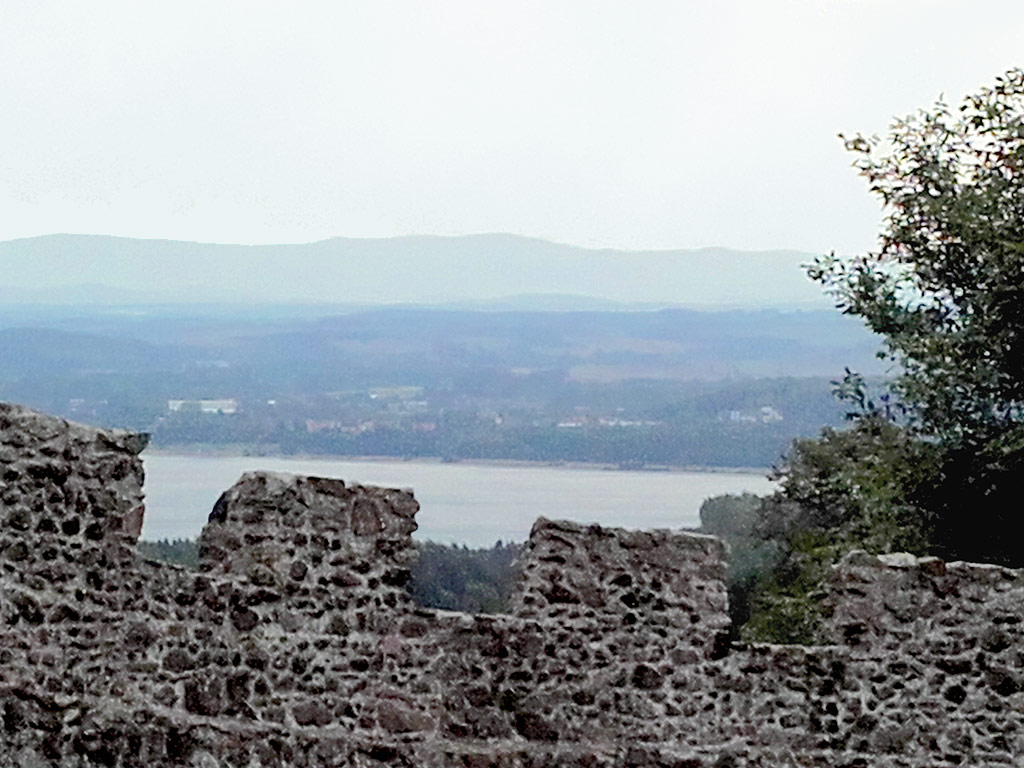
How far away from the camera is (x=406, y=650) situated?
32.0ft

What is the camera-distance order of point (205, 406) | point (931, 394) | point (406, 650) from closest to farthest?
point (406, 650) → point (931, 394) → point (205, 406)

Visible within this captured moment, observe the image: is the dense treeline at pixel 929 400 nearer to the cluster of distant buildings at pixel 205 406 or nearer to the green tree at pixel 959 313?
the green tree at pixel 959 313

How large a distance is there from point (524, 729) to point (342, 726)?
0.96 meters

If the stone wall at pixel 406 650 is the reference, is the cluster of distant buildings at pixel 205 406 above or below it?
above

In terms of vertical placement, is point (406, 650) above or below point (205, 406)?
below

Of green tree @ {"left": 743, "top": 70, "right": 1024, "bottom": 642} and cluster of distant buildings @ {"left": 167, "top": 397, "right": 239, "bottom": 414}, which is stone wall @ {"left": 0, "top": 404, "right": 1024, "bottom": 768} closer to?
green tree @ {"left": 743, "top": 70, "right": 1024, "bottom": 642}

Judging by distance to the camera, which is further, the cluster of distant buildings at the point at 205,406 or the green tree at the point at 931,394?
the cluster of distant buildings at the point at 205,406

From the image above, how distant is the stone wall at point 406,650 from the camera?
31.3 feet

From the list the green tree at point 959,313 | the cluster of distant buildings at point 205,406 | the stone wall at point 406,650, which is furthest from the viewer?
the cluster of distant buildings at point 205,406

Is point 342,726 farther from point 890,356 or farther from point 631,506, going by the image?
point 890,356

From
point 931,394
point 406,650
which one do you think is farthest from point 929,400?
point 406,650

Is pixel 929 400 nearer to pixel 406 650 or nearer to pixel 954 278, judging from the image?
pixel 954 278

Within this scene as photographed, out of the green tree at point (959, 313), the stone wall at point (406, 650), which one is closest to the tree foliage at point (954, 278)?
the green tree at point (959, 313)

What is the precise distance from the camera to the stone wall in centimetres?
955
